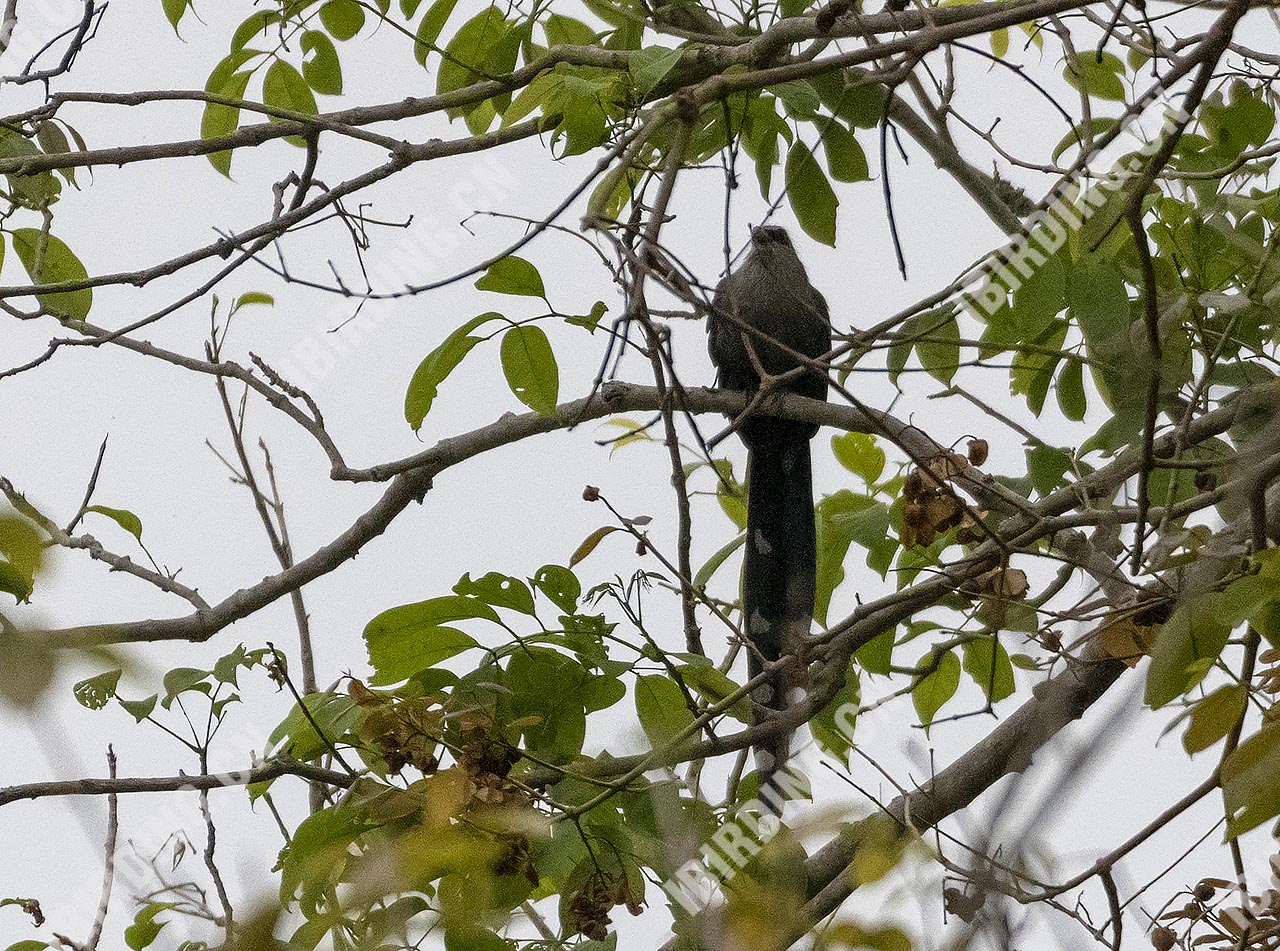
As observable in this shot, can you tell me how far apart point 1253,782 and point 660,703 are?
38.6 inches

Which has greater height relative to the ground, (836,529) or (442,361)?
(442,361)

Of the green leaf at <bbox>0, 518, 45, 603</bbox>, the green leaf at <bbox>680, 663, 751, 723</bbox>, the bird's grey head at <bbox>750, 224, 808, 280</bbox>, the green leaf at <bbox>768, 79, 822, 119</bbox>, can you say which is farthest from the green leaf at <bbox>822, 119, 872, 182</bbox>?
the bird's grey head at <bbox>750, 224, 808, 280</bbox>

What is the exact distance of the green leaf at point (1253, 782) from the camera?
2.21 feet

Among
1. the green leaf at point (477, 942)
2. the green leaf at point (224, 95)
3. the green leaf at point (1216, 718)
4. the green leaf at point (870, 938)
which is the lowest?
the green leaf at point (870, 938)

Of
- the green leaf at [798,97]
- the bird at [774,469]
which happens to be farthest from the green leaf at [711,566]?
the green leaf at [798,97]

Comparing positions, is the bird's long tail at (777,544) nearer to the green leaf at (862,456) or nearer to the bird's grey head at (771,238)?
the green leaf at (862,456)

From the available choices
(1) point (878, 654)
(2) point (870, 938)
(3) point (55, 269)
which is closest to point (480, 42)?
(3) point (55, 269)

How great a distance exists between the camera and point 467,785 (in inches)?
49.9

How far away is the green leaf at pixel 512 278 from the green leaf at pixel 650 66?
296mm

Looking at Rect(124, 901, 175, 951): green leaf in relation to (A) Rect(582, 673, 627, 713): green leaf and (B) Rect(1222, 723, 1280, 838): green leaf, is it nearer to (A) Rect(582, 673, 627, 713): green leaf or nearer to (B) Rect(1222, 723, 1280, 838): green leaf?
(A) Rect(582, 673, 627, 713): green leaf

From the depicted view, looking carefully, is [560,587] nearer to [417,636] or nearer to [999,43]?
[417,636]

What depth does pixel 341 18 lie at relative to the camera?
2.14 meters

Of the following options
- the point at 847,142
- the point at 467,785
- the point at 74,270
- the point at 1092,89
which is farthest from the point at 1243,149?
the point at 74,270

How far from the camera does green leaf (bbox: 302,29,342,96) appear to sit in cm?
217
